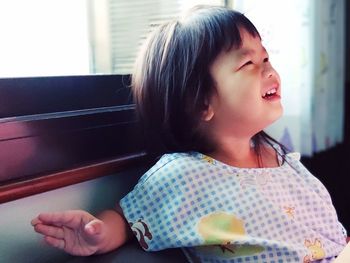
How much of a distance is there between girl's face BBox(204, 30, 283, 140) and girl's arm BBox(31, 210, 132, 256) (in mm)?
286

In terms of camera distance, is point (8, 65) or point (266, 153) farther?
point (266, 153)

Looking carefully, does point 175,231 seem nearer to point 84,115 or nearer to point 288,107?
point 84,115

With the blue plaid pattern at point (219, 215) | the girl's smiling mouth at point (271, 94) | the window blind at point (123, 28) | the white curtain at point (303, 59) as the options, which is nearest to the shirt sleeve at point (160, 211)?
the blue plaid pattern at point (219, 215)

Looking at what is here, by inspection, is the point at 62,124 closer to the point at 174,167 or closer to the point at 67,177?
the point at 67,177

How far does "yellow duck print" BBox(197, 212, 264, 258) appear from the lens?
732 millimetres

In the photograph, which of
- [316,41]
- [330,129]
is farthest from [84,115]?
[330,129]

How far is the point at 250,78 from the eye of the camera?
818mm

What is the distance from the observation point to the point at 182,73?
2.65 ft

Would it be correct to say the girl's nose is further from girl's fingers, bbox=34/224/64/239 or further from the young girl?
girl's fingers, bbox=34/224/64/239

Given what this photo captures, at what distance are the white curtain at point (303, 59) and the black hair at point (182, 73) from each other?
0.68 metres

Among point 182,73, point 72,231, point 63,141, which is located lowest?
→ point 72,231

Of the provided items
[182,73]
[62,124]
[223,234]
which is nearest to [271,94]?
[182,73]

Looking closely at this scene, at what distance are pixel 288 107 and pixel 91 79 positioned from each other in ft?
3.17

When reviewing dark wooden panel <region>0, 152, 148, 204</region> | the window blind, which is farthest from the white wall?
the window blind
